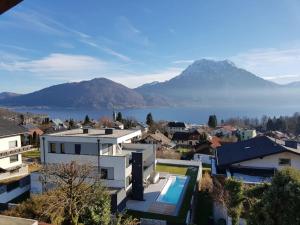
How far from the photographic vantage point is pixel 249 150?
82.8 ft

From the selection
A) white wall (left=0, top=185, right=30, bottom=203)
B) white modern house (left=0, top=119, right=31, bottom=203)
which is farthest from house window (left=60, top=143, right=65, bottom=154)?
white wall (left=0, top=185, right=30, bottom=203)

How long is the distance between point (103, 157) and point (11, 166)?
37.0 feet

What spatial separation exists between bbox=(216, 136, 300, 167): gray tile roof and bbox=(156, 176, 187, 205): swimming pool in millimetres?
4365

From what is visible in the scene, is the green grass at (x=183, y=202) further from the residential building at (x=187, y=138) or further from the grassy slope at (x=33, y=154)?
the residential building at (x=187, y=138)

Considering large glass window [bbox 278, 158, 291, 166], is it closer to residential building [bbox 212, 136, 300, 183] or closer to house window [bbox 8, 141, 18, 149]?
residential building [bbox 212, 136, 300, 183]

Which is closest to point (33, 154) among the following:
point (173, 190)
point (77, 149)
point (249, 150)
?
point (77, 149)

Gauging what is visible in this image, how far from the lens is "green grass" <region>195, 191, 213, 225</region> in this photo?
72.4ft

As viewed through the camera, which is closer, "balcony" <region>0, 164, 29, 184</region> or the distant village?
the distant village

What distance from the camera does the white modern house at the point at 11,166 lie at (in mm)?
23222

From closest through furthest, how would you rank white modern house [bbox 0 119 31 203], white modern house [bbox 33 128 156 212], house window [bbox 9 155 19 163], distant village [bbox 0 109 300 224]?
distant village [bbox 0 109 300 224] < white modern house [bbox 33 128 156 212] < white modern house [bbox 0 119 31 203] < house window [bbox 9 155 19 163]

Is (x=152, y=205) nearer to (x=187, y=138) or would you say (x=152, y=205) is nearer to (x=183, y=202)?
(x=183, y=202)

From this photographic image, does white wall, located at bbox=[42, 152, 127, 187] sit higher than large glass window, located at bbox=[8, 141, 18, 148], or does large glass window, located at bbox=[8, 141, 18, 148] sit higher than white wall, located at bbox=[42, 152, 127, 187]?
large glass window, located at bbox=[8, 141, 18, 148]

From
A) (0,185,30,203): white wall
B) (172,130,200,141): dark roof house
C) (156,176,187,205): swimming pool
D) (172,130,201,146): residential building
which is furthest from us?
(172,130,200,141): dark roof house

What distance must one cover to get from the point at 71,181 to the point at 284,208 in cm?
1092
